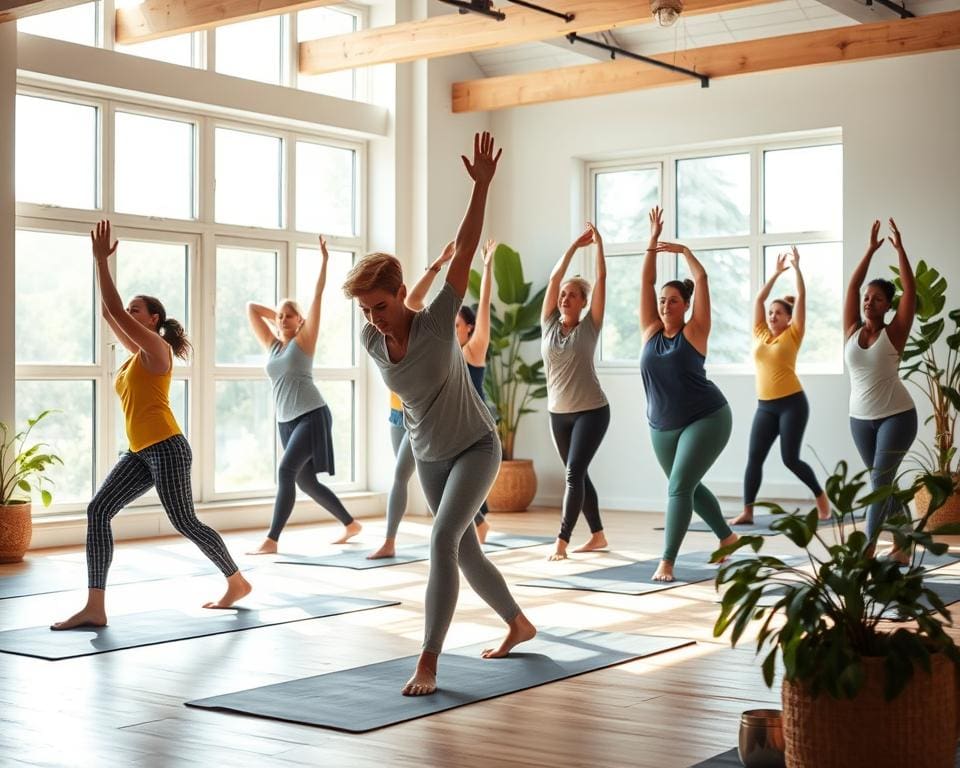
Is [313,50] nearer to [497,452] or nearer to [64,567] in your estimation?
[64,567]

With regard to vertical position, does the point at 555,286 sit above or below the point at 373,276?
above

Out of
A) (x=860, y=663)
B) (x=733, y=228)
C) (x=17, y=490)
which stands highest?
(x=733, y=228)

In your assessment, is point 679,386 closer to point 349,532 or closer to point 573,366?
point 573,366

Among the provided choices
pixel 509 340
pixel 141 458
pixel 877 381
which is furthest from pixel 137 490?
pixel 509 340

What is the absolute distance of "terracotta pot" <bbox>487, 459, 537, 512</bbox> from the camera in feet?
31.0

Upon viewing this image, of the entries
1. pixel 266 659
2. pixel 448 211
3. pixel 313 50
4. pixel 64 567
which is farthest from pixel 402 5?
pixel 266 659

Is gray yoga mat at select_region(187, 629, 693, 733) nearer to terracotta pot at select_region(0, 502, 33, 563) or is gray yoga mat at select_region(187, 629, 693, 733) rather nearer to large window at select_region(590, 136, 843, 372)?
terracotta pot at select_region(0, 502, 33, 563)

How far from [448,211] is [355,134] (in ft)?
2.86

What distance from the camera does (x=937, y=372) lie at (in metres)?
8.01

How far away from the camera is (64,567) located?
6676 mm

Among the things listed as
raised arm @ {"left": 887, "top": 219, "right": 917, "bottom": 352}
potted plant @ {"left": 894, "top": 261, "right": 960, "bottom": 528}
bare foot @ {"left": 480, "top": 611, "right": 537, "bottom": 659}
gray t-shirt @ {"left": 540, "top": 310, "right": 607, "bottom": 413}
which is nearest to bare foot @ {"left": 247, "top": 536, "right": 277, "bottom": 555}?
gray t-shirt @ {"left": 540, "top": 310, "right": 607, "bottom": 413}

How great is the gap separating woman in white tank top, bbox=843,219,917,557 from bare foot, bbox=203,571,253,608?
2797mm

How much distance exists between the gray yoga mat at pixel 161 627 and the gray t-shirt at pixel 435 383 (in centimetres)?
141

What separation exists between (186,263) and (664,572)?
4.06 metres
